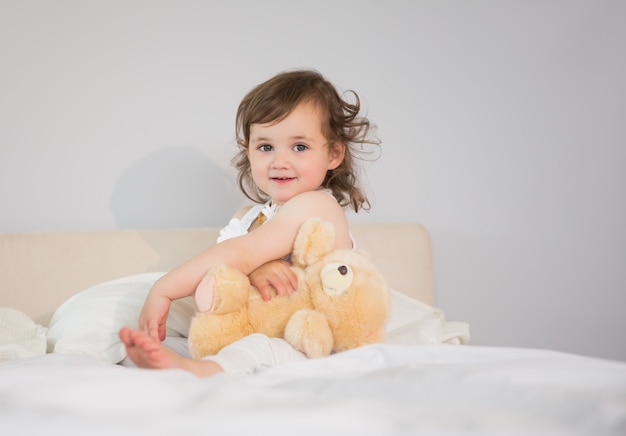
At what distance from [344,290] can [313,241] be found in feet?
0.39

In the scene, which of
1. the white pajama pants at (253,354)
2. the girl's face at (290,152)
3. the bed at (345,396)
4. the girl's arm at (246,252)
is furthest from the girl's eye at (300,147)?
the bed at (345,396)

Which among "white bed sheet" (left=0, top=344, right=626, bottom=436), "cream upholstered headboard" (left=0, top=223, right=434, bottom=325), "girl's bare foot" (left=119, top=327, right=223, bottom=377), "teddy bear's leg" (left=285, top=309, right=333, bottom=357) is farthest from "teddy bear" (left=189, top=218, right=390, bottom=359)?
"cream upholstered headboard" (left=0, top=223, right=434, bottom=325)

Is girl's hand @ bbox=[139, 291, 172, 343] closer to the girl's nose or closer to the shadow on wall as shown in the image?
the girl's nose

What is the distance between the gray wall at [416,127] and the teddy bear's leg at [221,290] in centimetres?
103

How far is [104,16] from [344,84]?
32.3 inches

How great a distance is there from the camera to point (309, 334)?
3.58 feet

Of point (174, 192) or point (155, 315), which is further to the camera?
point (174, 192)

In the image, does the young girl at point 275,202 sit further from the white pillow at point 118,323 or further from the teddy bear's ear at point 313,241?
the white pillow at point 118,323

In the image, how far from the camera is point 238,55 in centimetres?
216

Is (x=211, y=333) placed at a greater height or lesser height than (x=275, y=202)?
lesser

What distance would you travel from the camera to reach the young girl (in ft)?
3.34

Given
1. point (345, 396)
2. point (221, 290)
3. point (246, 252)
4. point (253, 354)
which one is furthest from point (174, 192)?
point (345, 396)

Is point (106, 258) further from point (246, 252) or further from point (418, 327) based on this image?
point (418, 327)

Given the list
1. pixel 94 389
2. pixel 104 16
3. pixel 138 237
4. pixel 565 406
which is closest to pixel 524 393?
pixel 565 406
